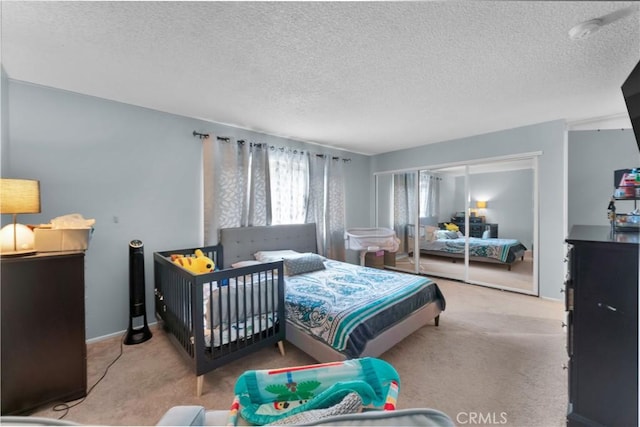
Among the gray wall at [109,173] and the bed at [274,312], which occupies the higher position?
the gray wall at [109,173]

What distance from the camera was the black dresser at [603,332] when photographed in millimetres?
1153

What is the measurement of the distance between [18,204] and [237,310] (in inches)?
60.7

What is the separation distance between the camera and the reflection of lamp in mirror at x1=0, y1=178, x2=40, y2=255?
4.96ft

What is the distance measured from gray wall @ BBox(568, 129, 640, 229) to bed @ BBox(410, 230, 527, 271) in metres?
0.85

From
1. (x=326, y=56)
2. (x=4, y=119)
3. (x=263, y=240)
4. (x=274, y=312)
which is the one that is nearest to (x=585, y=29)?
(x=326, y=56)

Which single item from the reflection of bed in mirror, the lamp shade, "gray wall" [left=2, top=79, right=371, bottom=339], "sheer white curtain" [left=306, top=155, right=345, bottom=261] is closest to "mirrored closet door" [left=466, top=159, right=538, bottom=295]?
the reflection of bed in mirror

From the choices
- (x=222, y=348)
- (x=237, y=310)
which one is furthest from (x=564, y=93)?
(x=222, y=348)

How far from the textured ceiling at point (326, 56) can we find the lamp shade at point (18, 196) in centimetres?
94

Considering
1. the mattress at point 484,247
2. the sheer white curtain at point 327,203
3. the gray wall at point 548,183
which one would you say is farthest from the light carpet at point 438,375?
the sheer white curtain at point 327,203

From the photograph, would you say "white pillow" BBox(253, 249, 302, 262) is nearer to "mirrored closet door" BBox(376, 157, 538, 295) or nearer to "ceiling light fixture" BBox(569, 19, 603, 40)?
"mirrored closet door" BBox(376, 157, 538, 295)

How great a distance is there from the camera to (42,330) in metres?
1.61

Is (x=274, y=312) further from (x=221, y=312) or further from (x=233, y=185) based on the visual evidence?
(x=233, y=185)

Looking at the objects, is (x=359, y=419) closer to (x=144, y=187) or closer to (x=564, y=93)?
(x=144, y=187)
